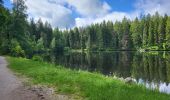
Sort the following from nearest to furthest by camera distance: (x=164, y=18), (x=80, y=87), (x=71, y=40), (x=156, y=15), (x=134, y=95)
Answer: (x=134, y=95) → (x=80, y=87) → (x=164, y=18) → (x=156, y=15) → (x=71, y=40)

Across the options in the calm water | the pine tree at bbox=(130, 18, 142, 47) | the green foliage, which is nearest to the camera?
the calm water

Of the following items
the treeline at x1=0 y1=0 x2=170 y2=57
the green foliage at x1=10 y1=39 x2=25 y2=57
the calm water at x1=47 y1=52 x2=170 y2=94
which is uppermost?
the treeline at x1=0 y1=0 x2=170 y2=57

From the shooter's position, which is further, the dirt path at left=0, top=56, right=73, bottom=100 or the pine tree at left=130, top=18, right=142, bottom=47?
the pine tree at left=130, top=18, right=142, bottom=47

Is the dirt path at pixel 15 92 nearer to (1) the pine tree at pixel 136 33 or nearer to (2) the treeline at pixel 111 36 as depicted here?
(2) the treeline at pixel 111 36

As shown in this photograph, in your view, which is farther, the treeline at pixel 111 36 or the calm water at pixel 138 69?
the treeline at pixel 111 36

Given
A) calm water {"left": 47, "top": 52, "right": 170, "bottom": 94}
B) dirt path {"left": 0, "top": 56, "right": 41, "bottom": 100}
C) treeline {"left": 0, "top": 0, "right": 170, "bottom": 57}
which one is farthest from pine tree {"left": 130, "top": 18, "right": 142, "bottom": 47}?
dirt path {"left": 0, "top": 56, "right": 41, "bottom": 100}

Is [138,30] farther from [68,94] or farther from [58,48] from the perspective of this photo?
[68,94]

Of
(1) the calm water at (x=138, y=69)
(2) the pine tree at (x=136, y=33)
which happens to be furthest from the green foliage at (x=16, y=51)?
(2) the pine tree at (x=136, y=33)

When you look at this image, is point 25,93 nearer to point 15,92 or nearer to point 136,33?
point 15,92

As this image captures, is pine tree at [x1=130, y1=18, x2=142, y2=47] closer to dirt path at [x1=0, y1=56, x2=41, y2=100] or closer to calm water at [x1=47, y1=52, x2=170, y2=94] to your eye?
calm water at [x1=47, y1=52, x2=170, y2=94]

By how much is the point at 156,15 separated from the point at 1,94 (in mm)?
123936

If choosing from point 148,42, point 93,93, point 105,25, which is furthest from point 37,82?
point 105,25

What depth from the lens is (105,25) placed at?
152m

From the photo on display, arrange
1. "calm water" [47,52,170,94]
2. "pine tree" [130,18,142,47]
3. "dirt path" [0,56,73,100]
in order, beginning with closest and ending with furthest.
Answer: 1. "dirt path" [0,56,73,100]
2. "calm water" [47,52,170,94]
3. "pine tree" [130,18,142,47]
